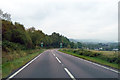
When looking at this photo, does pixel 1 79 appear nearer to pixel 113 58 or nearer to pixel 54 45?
pixel 113 58

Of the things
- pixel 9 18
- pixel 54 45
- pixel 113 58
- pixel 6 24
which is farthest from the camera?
pixel 54 45

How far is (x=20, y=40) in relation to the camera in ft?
117

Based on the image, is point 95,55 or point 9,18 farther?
point 9,18

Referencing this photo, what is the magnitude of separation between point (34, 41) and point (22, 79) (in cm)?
4904

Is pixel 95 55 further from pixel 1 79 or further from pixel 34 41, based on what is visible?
pixel 34 41

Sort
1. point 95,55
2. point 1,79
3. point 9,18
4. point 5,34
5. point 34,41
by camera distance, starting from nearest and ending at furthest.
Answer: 1. point 1,79
2. point 95,55
3. point 5,34
4. point 9,18
5. point 34,41

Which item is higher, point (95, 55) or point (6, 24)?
point (6, 24)

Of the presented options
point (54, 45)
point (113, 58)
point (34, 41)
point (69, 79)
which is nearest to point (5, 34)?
point (34, 41)

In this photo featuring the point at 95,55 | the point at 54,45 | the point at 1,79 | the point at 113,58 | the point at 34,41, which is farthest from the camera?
the point at 54,45

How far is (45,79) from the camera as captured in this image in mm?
6492

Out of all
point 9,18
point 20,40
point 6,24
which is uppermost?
point 9,18

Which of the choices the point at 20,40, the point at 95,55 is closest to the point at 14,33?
the point at 20,40

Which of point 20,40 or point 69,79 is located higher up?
point 20,40

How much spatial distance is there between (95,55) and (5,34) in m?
23.5
